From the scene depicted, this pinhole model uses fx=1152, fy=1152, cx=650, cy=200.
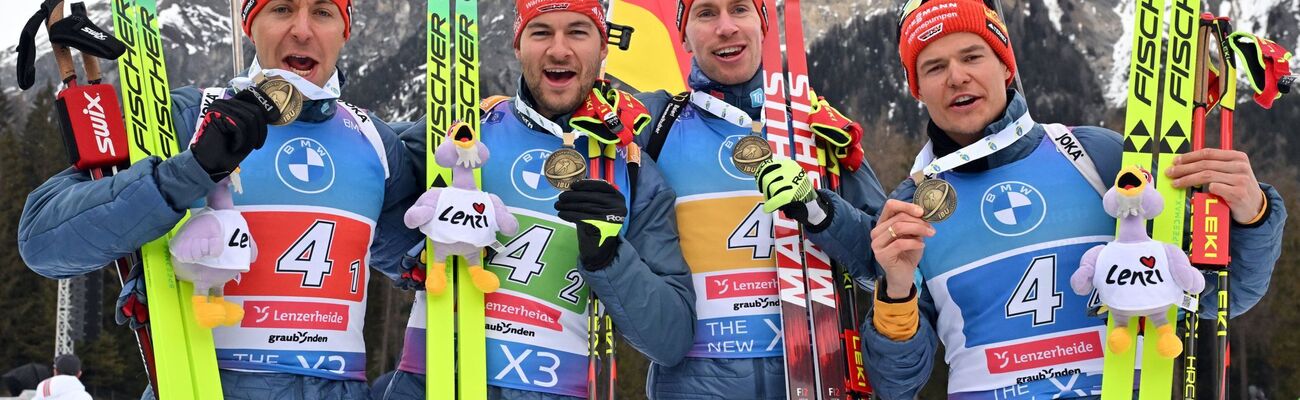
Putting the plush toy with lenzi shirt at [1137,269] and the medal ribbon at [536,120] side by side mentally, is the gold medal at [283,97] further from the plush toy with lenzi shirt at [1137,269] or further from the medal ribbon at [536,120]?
the plush toy with lenzi shirt at [1137,269]

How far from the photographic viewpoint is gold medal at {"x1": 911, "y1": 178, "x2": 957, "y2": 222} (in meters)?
3.46

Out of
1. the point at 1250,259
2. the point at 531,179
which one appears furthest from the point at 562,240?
the point at 1250,259

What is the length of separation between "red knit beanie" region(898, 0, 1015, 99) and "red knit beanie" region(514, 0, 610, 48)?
1.09 metres

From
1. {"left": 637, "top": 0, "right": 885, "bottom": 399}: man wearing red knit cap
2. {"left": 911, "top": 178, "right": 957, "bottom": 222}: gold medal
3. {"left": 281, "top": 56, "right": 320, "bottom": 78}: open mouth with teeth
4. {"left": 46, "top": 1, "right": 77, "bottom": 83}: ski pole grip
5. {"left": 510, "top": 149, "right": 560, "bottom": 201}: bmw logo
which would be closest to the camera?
{"left": 911, "top": 178, "right": 957, "bottom": 222}: gold medal

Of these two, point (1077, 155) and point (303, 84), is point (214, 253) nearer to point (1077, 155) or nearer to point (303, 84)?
point (303, 84)

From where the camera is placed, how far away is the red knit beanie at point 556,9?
4.11 meters

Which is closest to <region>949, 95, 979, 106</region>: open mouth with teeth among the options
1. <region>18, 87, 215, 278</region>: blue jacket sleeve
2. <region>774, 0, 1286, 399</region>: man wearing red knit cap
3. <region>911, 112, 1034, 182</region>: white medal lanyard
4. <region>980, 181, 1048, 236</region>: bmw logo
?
<region>774, 0, 1286, 399</region>: man wearing red knit cap

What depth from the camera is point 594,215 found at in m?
3.59

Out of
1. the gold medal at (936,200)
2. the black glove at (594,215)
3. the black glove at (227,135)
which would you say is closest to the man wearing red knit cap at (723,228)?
the gold medal at (936,200)

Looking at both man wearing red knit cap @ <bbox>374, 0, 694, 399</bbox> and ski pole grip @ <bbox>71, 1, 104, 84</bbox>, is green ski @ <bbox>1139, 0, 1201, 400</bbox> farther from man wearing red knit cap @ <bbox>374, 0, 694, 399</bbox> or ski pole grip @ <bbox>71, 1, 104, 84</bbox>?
ski pole grip @ <bbox>71, 1, 104, 84</bbox>

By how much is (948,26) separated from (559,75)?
1.36 metres


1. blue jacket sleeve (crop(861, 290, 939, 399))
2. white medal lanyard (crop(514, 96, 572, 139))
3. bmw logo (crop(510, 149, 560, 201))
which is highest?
white medal lanyard (crop(514, 96, 572, 139))

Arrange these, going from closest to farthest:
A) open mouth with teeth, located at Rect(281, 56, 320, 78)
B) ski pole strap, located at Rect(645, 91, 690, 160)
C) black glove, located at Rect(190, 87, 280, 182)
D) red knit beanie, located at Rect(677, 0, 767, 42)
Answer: black glove, located at Rect(190, 87, 280, 182) → open mouth with teeth, located at Rect(281, 56, 320, 78) → ski pole strap, located at Rect(645, 91, 690, 160) → red knit beanie, located at Rect(677, 0, 767, 42)

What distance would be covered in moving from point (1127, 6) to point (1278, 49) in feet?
351
